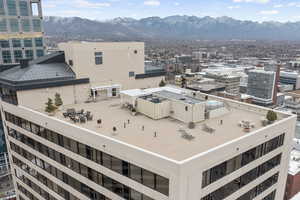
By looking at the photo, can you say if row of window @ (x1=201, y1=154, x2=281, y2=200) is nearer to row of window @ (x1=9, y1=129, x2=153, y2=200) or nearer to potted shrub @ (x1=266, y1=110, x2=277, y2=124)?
potted shrub @ (x1=266, y1=110, x2=277, y2=124)

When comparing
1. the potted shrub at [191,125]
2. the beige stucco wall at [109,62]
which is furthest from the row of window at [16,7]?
the potted shrub at [191,125]

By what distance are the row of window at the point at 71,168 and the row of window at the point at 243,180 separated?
5.26 metres

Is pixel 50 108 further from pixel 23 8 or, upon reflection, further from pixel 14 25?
pixel 23 8

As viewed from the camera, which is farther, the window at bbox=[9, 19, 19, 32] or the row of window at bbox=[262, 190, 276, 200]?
the window at bbox=[9, 19, 19, 32]

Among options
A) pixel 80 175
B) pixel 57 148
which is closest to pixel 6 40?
pixel 57 148

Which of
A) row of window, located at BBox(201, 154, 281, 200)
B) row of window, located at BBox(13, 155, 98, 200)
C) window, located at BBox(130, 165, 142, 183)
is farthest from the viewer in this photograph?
row of window, located at BBox(13, 155, 98, 200)

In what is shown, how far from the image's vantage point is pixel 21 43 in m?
57.4

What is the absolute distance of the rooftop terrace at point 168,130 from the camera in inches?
678

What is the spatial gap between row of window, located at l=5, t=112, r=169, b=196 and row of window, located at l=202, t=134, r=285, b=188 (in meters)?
3.21

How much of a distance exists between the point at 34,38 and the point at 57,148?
4724cm

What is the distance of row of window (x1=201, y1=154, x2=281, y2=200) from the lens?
1702 centimetres

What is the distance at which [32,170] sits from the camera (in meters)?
27.8

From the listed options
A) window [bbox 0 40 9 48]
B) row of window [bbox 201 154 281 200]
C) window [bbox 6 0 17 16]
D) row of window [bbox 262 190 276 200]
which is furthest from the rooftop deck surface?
window [bbox 6 0 17 16]

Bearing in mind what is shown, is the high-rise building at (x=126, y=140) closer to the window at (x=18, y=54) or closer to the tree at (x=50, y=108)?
the tree at (x=50, y=108)
